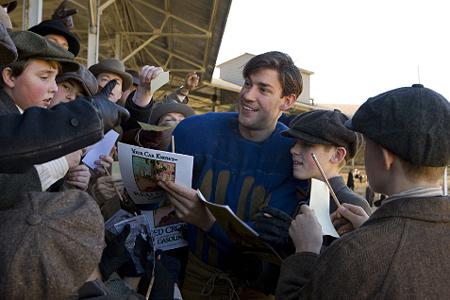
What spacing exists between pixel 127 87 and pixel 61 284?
11.4ft

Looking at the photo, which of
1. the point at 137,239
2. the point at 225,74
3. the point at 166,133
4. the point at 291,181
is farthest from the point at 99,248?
the point at 225,74

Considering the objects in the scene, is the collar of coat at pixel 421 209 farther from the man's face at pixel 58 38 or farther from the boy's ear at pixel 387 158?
the man's face at pixel 58 38

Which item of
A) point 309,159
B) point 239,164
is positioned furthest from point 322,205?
point 239,164

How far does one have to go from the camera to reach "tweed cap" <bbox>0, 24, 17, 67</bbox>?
66.8 inches

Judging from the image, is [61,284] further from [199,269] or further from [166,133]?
[166,133]

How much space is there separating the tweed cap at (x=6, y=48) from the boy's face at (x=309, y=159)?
1.42m

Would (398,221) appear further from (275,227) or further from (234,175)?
(234,175)

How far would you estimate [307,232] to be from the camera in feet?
6.58

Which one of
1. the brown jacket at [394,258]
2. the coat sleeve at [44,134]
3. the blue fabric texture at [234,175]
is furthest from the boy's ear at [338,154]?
the coat sleeve at [44,134]

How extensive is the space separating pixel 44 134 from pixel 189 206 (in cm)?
105

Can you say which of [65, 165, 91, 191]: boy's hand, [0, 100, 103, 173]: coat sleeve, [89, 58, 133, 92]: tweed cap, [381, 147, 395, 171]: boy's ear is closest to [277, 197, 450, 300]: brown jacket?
[381, 147, 395, 171]: boy's ear

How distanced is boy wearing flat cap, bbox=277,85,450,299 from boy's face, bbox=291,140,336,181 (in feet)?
2.35

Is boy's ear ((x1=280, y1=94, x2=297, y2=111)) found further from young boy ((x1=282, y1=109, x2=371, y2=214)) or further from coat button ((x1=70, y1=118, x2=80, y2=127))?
coat button ((x1=70, y1=118, x2=80, y2=127))

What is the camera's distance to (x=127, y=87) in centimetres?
469
